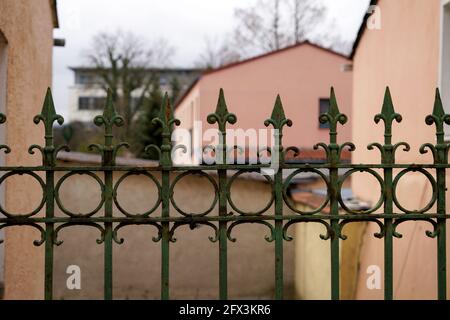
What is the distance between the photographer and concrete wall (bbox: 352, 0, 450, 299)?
5402 mm

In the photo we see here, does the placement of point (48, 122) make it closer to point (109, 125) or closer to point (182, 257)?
point (109, 125)

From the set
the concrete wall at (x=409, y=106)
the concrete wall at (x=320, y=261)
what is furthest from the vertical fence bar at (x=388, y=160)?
the concrete wall at (x=320, y=261)

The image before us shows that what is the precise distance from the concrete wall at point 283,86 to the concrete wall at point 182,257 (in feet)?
42.5

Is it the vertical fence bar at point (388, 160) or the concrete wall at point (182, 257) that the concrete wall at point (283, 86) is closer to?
the concrete wall at point (182, 257)

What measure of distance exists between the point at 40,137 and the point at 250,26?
2937 cm

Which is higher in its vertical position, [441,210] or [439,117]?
[439,117]

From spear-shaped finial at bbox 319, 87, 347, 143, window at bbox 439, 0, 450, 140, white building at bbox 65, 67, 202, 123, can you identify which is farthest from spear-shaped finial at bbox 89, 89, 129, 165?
white building at bbox 65, 67, 202, 123

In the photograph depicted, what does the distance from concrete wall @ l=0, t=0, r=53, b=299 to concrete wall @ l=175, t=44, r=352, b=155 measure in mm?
18886

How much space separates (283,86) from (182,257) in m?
14.9

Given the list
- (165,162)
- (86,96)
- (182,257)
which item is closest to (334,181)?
(165,162)

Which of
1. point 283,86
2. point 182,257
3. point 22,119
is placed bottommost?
point 182,257

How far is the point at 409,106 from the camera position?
257 inches

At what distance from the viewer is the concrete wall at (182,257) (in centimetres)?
1155

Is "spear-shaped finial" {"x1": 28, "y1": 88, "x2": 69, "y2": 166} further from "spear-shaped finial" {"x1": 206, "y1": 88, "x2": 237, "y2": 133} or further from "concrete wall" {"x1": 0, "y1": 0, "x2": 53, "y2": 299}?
"concrete wall" {"x1": 0, "y1": 0, "x2": 53, "y2": 299}
